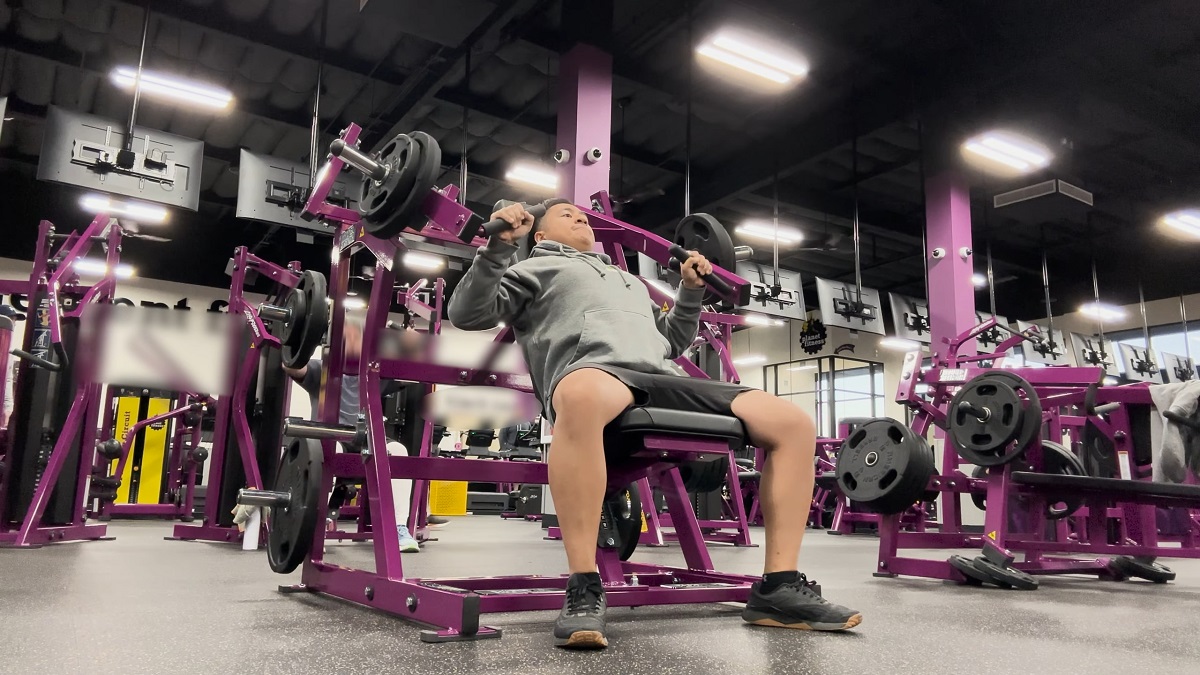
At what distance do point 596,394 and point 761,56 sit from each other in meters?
4.82

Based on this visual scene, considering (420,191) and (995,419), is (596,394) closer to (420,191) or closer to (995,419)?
(420,191)

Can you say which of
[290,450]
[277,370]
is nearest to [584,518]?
[290,450]

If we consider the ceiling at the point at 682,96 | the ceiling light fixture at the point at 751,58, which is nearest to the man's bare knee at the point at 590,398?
the ceiling light fixture at the point at 751,58

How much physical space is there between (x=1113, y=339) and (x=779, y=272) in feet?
21.3

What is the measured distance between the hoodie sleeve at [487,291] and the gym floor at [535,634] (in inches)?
22.8

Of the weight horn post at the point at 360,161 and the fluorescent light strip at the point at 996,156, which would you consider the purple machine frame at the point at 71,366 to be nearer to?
the weight horn post at the point at 360,161

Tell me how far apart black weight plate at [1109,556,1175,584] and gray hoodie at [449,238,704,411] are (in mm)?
2217

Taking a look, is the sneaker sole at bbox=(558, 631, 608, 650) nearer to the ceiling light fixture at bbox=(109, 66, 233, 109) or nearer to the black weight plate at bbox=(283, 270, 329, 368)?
the black weight plate at bbox=(283, 270, 329, 368)

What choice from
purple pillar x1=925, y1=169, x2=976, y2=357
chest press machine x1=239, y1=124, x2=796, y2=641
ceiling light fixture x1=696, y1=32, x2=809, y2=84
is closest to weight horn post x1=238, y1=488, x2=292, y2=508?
chest press machine x1=239, y1=124, x2=796, y2=641

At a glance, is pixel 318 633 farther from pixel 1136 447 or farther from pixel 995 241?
pixel 995 241

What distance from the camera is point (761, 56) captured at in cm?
557

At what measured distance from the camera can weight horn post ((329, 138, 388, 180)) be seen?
1553 mm

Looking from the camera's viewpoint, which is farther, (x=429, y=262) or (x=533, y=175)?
(x=429, y=262)

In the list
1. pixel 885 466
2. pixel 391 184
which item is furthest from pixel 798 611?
pixel 885 466
